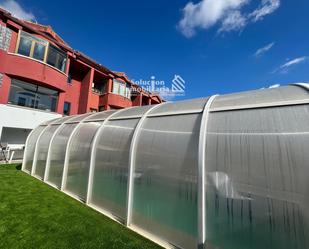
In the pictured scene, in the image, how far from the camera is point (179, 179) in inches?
161

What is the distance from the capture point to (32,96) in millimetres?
15836

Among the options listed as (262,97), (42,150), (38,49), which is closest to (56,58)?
(38,49)

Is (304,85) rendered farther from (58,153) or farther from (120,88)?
(120,88)

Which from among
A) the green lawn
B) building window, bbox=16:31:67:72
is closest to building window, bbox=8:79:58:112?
building window, bbox=16:31:67:72

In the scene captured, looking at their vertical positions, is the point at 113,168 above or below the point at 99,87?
below

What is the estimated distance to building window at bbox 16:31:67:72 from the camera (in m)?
14.7

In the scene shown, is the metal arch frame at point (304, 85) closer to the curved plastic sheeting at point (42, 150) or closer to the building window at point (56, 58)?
the curved plastic sheeting at point (42, 150)

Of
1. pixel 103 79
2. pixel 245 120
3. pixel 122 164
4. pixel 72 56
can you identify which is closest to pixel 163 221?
pixel 122 164

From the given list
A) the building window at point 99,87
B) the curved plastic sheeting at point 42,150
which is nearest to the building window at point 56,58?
the building window at point 99,87

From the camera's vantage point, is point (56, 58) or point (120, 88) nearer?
point (56, 58)

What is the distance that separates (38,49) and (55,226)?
15289 mm

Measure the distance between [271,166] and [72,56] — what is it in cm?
2086

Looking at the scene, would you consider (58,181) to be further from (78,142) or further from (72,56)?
(72,56)

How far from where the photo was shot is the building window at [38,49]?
14.7 meters
